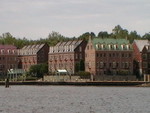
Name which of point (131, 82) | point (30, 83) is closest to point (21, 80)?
point (30, 83)

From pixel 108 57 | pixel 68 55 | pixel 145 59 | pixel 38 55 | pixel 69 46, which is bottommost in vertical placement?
pixel 145 59

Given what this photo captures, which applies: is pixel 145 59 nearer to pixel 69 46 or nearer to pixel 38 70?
pixel 69 46

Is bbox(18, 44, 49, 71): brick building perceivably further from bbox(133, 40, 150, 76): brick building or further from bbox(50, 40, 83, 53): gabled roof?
bbox(133, 40, 150, 76): brick building

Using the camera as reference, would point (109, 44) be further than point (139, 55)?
No

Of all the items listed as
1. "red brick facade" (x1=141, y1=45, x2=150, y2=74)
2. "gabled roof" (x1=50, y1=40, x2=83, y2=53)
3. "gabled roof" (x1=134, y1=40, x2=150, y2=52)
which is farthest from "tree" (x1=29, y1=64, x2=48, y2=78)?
"red brick facade" (x1=141, y1=45, x2=150, y2=74)

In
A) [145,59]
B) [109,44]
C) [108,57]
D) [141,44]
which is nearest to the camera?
[108,57]

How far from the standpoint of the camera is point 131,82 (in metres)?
140

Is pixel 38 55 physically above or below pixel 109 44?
below

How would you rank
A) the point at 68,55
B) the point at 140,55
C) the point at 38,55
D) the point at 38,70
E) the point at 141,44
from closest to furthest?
the point at 140,55 → the point at 141,44 → the point at 68,55 → the point at 38,70 → the point at 38,55

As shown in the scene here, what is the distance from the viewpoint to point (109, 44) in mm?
163125

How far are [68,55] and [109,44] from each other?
16156mm

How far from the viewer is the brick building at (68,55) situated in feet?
562

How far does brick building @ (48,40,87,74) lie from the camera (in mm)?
171337

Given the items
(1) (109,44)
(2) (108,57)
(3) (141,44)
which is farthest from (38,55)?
(3) (141,44)
